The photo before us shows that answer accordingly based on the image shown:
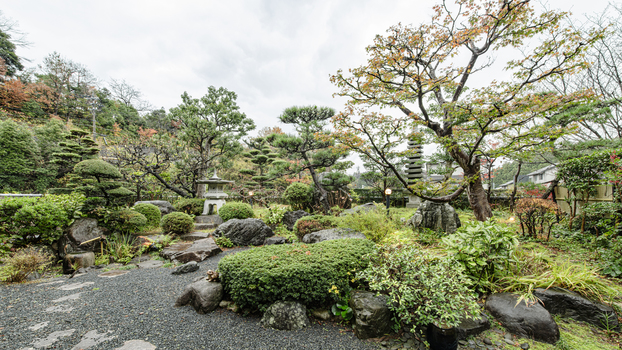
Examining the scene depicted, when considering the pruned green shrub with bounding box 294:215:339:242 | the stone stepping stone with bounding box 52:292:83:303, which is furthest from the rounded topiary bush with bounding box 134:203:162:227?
the pruned green shrub with bounding box 294:215:339:242

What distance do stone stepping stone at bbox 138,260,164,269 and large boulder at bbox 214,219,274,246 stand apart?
4.53ft

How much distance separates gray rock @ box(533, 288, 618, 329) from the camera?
6.63ft

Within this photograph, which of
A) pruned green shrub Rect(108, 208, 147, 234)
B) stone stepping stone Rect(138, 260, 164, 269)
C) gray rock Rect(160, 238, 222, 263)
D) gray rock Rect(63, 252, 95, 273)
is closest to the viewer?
gray rock Rect(63, 252, 95, 273)

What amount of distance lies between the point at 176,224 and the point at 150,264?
5.83ft

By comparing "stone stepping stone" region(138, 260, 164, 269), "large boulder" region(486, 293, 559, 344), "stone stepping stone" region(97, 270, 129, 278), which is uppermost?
"large boulder" region(486, 293, 559, 344)

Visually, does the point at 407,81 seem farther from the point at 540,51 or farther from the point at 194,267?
the point at 194,267

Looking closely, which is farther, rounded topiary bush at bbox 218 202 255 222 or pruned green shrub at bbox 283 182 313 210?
pruned green shrub at bbox 283 182 313 210

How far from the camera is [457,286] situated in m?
1.86

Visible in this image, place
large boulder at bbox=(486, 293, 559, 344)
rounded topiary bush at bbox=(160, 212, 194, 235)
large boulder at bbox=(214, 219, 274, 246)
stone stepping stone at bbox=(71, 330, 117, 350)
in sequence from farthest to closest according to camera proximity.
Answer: rounded topiary bush at bbox=(160, 212, 194, 235)
large boulder at bbox=(214, 219, 274, 246)
large boulder at bbox=(486, 293, 559, 344)
stone stepping stone at bbox=(71, 330, 117, 350)

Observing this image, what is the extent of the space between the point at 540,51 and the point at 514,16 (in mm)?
730

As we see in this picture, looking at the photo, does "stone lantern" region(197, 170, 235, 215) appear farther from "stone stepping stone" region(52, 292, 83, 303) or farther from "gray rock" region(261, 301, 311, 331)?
"gray rock" region(261, 301, 311, 331)

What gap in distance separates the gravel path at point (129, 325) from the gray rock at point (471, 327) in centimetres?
80

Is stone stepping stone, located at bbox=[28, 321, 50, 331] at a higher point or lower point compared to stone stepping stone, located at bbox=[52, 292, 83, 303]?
higher

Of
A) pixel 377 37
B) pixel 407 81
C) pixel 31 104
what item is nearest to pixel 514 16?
pixel 407 81
